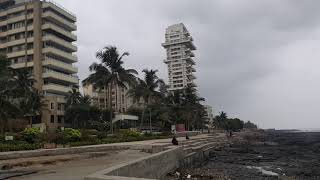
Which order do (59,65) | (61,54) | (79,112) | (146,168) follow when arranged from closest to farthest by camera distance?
(146,168) < (79,112) < (59,65) < (61,54)

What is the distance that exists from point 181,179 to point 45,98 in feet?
193

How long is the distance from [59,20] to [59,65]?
33.3 feet

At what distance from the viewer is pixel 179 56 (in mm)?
177000

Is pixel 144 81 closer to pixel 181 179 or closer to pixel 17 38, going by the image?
pixel 17 38

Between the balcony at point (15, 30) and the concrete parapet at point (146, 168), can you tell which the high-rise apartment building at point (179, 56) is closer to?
the balcony at point (15, 30)

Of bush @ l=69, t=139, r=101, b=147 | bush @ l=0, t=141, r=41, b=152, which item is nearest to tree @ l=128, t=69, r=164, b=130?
bush @ l=69, t=139, r=101, b=147

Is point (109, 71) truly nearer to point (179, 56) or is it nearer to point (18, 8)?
point (18, 8)

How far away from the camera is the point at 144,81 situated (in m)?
72.1

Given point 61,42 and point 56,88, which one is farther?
point 61,42

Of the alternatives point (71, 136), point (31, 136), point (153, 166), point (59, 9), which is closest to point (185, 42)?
point (59, 9)

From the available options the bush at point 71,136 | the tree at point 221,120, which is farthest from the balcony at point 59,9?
the tree at point 221,120

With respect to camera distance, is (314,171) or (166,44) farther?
(166,44)

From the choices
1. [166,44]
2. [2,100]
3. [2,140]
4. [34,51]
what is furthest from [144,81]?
[166,44]

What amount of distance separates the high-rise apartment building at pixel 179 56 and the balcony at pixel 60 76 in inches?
3194
